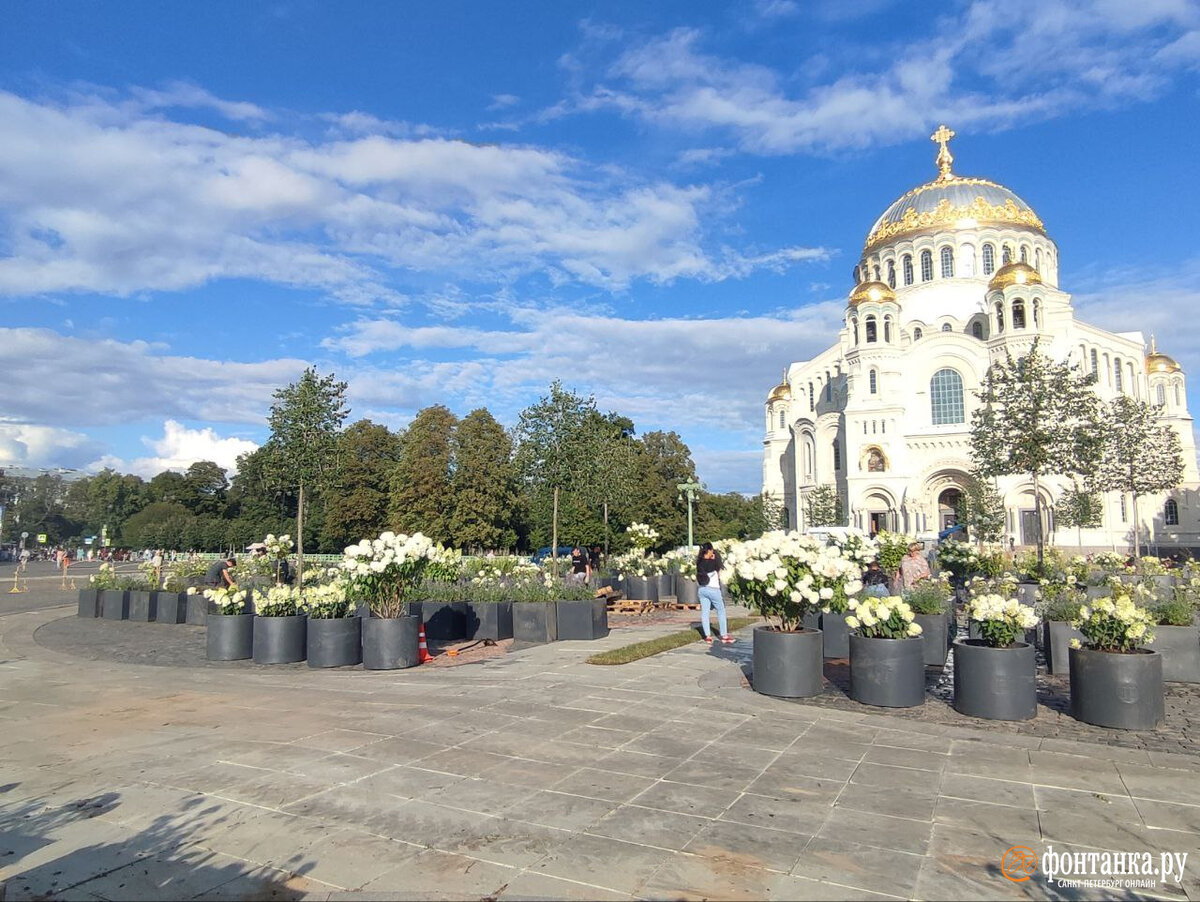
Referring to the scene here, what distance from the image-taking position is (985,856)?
3967mm

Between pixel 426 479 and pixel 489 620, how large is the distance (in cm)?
3468

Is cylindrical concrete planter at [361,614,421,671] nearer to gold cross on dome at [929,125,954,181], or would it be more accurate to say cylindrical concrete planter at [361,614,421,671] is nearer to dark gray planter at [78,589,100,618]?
dark gray planter at [78,589,100,618]

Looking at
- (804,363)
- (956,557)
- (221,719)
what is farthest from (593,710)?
(804,363)

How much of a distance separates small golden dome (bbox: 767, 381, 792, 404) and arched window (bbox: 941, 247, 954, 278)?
56.2ft

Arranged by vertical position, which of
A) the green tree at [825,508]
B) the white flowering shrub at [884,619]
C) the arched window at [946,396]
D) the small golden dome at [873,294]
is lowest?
the white flowering shrub at [884,619]

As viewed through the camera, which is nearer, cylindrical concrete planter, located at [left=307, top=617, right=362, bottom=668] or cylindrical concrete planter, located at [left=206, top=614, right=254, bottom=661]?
cylindrical concrete planter, located at [left=307, top=617, right=362, bottom=668]

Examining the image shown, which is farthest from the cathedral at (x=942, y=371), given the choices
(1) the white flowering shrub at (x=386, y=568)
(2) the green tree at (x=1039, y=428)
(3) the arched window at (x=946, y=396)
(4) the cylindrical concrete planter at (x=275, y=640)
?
(4) the cylindrical concrete planter at (x=275, y=640)

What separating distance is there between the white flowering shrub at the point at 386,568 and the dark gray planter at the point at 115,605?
8930mm

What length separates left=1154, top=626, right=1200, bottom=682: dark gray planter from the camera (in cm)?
878

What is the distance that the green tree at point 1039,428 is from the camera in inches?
773

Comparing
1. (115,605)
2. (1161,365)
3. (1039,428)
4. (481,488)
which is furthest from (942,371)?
(115,605)

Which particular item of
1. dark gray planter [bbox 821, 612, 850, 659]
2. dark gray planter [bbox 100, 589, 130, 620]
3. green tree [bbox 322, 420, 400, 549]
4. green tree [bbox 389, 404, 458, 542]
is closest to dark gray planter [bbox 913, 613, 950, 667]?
dark gray planter [bbox 821, 612, 850, 659]

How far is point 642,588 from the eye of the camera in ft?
63.5

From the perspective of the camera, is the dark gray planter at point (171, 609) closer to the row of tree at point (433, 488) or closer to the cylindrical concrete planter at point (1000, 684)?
the row of tree at point (433, 488)
